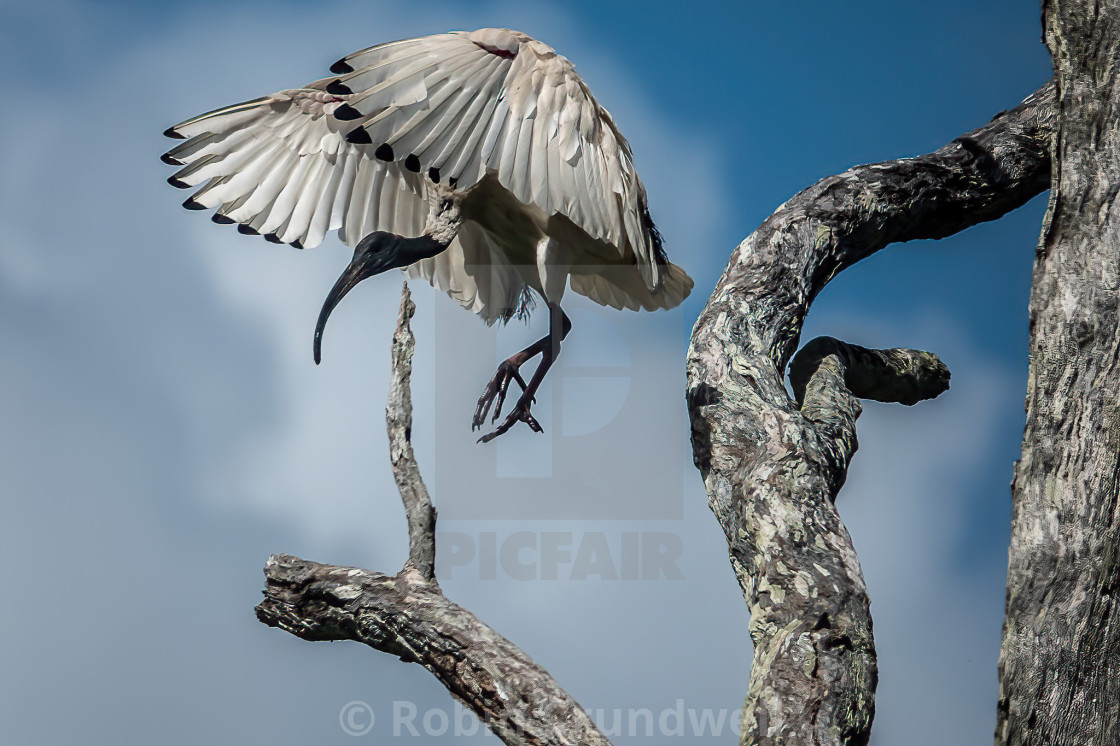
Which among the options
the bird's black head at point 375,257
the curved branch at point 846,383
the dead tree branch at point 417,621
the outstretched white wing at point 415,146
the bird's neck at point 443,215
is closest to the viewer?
the curved branch at point 846,383

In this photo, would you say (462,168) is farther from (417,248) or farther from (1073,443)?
(1073,443)

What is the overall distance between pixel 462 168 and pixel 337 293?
2.92 ft

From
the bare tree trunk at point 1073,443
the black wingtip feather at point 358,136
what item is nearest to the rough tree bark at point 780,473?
the bare tree trunk at point 1073,443

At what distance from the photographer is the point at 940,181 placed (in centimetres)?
320

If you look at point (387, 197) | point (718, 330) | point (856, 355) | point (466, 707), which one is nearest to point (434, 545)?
point (466, 707)

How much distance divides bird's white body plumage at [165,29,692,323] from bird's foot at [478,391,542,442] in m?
0.52

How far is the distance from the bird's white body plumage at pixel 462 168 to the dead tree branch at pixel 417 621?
35.7 inches

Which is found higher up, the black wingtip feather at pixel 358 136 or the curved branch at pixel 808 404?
the black wingtip feather at pixel 358 136

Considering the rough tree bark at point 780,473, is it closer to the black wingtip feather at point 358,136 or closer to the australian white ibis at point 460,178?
the black wingtip feather at point 358,136

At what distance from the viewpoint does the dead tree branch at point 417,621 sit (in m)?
2.71

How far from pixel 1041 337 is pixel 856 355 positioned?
993 millimetres

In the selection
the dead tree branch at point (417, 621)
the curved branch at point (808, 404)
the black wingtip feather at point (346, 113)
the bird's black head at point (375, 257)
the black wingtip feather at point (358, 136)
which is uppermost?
the black wingtip feather at point (346, 113)

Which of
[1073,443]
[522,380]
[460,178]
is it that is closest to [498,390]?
[522,380]

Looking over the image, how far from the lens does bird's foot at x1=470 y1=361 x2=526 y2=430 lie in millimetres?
4773
